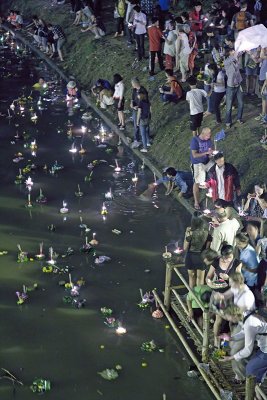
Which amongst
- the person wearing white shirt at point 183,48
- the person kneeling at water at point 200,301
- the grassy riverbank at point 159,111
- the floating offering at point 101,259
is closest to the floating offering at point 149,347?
the person kneeling at water at point 200,301

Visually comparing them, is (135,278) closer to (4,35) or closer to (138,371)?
(138,371)

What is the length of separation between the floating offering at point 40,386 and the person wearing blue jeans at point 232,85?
996cm

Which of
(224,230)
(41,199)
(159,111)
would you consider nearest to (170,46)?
(159,111)

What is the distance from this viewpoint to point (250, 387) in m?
10.9

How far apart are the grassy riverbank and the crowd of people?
357mm

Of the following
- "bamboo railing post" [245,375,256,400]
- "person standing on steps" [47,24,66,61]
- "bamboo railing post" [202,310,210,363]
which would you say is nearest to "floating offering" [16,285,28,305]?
"bamboo railing post" [202,310,210,363]

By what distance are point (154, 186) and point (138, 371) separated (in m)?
7.88

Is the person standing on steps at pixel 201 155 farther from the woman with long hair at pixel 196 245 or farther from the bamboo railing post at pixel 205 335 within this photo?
the bamboo railing post at pixel 205 335

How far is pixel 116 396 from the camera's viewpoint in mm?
12367

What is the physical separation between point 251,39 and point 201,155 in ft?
11.5

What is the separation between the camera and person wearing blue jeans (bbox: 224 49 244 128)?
19.3 m

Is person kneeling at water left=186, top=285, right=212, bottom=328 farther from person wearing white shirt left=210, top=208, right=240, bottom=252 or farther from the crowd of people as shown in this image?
person wearing white shirt left=210, top=208, right=240, bottom=252

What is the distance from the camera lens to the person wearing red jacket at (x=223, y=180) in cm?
1639

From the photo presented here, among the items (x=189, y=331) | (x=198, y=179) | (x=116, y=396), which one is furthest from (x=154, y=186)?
(x=116, y=396)
